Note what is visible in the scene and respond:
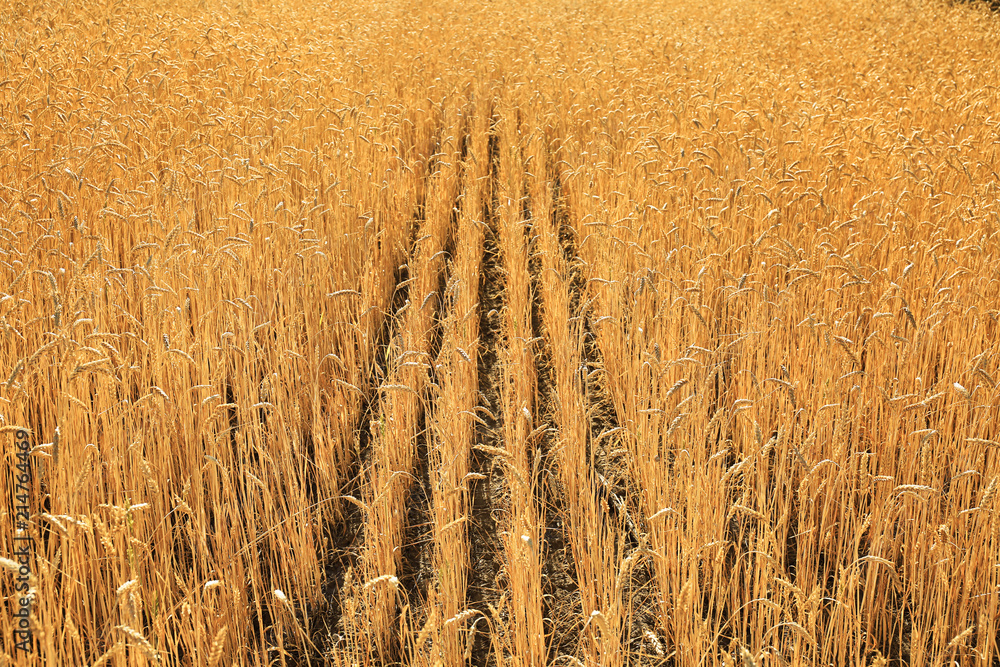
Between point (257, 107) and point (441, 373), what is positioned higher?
point (257, 107)

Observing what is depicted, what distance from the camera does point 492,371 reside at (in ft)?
11.6

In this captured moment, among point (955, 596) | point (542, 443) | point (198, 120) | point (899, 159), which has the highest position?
point (198, 120)

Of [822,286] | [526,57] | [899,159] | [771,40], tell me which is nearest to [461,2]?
[526,57]

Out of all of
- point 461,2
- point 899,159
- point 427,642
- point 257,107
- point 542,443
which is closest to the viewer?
point 427,642

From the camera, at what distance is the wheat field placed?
1.93 metres

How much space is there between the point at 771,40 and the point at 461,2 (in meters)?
6.32

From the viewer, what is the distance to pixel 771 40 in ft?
32.0

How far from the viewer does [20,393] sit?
178 centimetres

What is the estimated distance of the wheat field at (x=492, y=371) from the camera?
6.35 ft

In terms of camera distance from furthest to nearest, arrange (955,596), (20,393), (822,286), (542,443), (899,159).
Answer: (899,159) → (822,286) → (542,443) → (955,596) → (20,393)

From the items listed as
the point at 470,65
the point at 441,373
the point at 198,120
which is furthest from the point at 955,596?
the point at 470,65

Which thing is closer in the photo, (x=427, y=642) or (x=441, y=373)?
(x=427, y=642)

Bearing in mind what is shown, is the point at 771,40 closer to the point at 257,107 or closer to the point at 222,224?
the point at 257,107

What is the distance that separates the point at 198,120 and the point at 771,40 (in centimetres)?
768
